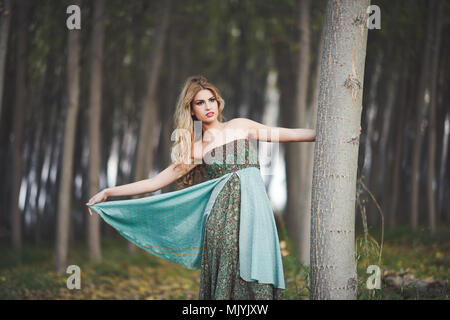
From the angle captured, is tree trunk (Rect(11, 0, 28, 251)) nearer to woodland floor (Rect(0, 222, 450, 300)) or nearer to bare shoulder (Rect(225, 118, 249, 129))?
woodland floor (Rect(0, 222, 450, 300))

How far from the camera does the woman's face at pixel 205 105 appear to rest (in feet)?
9.50

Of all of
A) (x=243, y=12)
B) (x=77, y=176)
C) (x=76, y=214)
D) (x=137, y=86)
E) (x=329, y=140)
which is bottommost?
(x=76, y=214)

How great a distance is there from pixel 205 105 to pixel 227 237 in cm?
95

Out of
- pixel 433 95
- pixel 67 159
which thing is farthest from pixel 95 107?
pixel 433 95

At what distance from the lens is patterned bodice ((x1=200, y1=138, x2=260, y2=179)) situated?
8.96ft

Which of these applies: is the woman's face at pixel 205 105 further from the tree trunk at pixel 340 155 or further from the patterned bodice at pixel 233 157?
the tree trunk at pixel 340 155

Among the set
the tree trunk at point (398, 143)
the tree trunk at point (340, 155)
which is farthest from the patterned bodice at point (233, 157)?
the tree trunk at point (398, 143)

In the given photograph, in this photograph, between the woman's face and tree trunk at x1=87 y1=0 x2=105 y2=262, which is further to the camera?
tree trunk at x1=87 y1=0 x2=105 y2=262

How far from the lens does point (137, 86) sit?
8.38m

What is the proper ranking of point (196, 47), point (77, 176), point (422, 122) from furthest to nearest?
point (196, 47), point (77, 176), point (422, 122)

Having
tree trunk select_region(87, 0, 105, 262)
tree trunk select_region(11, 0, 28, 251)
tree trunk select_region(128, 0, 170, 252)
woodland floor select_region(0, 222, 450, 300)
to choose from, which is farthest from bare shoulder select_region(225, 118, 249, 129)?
tree trunk select_region(11, 0, 28, 251)
